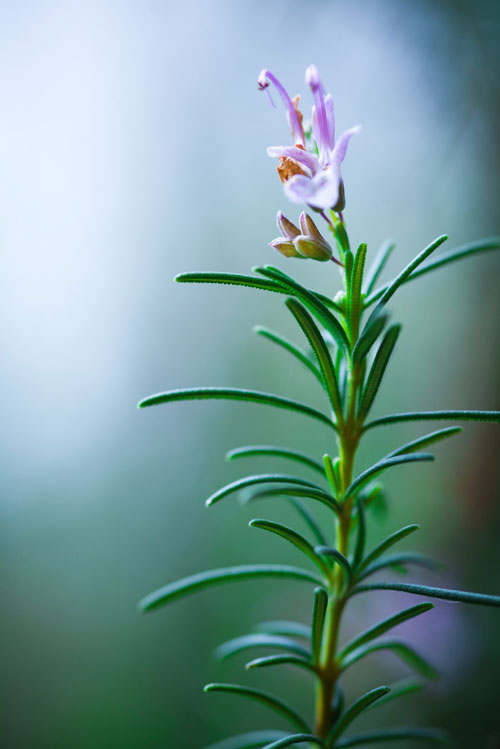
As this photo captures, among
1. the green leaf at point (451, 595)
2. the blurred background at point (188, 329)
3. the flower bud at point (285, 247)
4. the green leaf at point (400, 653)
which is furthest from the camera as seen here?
the blurred background at point (188, 329)

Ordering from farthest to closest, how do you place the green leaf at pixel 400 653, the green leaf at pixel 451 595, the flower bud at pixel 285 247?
the green leaf at pixel 400 653
the flower bud at pixel 285 247
the green leaf at pixel 451 595

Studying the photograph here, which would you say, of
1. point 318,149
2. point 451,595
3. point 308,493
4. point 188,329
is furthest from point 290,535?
point 188,329

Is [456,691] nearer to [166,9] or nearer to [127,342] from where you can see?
[127,342]

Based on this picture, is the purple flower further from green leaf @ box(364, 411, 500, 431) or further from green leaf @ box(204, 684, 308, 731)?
green leaf @ box(204, 684, 308, 731)

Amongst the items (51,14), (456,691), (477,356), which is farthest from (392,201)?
(456,691)

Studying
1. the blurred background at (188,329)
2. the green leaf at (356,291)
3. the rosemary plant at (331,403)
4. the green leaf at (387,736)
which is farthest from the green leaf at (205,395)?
the blurred background at (188,329)

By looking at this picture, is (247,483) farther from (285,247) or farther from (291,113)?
(291,113)

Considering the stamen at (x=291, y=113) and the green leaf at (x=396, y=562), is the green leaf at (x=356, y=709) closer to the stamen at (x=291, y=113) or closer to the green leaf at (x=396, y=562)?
the green leaf at (x=396, y=562)
